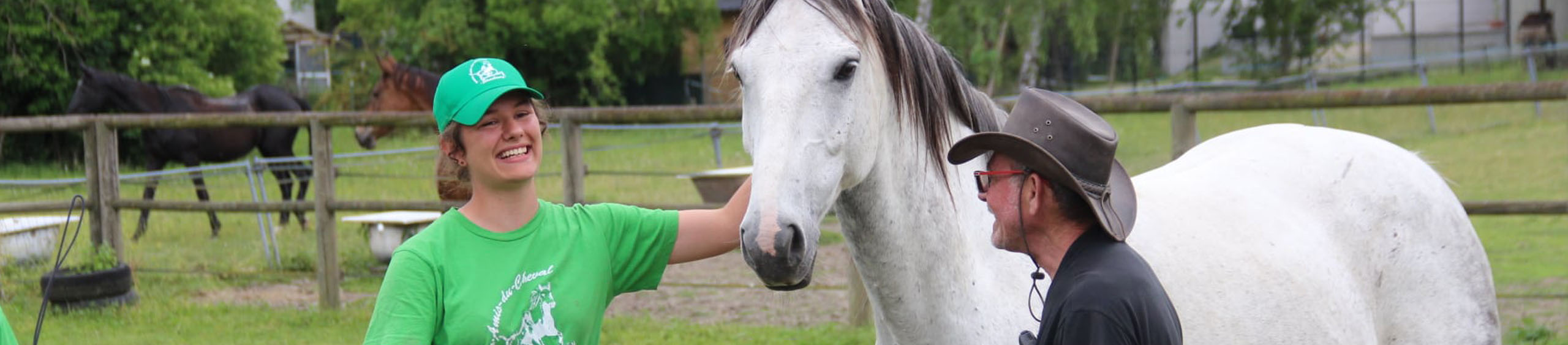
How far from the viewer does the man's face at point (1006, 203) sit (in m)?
1.65

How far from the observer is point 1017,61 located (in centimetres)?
2422

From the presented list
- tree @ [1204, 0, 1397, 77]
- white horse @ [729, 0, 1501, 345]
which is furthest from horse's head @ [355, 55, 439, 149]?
tree @ [1204, 0, 1397, 77]

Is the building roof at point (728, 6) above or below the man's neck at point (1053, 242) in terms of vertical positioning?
below

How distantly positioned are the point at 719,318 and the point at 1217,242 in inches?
143

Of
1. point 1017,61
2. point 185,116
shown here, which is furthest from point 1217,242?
point 1017,61

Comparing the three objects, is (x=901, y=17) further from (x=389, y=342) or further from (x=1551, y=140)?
(x=1551, y=140)

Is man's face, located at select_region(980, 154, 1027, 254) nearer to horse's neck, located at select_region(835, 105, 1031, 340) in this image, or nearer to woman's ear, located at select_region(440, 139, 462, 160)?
horse's neck, located at select_region(835, 105, 1031, 340)

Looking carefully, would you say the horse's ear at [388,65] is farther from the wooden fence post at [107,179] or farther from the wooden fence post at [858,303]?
the wooden fence post at [858,303]

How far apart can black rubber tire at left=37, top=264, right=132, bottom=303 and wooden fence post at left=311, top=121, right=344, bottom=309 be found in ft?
3.40

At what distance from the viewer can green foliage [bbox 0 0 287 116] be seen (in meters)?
17.0

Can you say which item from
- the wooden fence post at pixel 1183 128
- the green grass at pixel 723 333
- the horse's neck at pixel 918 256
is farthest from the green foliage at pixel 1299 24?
the horse's neck at pixel 918 256

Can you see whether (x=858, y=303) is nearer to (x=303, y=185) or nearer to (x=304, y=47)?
(x=303, y=185)

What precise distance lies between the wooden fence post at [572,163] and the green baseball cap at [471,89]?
153 inches

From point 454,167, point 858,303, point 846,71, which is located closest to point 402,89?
point 858,303
